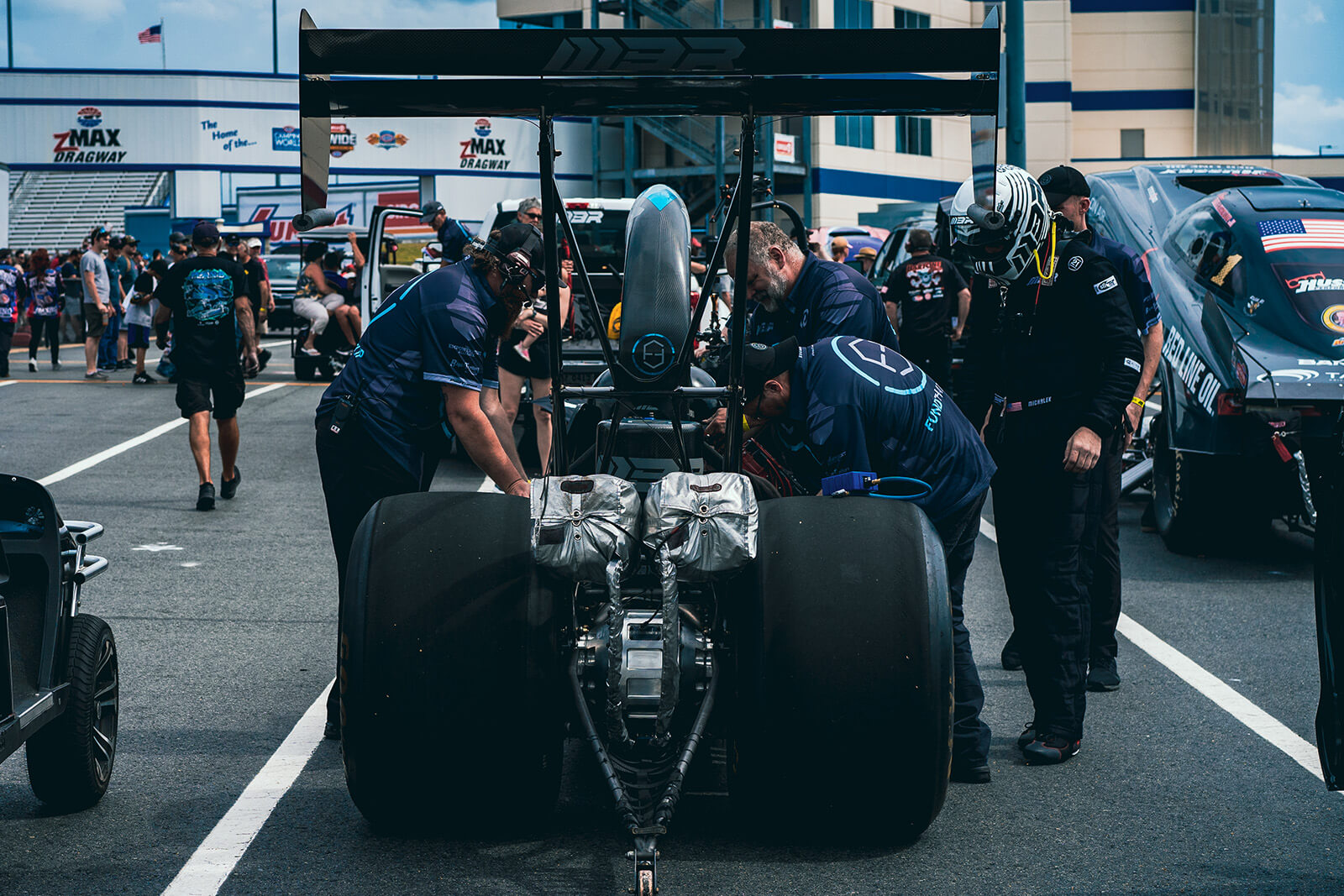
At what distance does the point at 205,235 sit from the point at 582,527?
7355 mm

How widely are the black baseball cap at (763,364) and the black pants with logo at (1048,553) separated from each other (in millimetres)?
1213

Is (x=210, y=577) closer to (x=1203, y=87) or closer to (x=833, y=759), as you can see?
(x=833, y=759)

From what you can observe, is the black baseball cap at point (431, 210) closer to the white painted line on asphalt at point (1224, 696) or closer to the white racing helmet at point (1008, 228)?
the white painted line on asphalt at point (1224, 696)

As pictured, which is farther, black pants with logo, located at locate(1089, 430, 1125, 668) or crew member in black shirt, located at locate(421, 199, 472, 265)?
crew member in black shirt, located at locate(421, 199, 472, 265)

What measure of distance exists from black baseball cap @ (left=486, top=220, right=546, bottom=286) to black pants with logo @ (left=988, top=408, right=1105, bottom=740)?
1807mm

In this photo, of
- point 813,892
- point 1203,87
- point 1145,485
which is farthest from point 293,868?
point 1203,87

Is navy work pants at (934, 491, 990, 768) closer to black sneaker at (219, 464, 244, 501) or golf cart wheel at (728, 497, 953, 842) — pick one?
golf cart wheel at (728, 497, 953, 842)

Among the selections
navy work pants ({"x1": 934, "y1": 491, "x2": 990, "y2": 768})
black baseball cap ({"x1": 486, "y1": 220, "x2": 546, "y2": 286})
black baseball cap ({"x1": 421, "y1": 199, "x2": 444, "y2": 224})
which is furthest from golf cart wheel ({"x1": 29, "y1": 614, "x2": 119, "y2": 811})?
black baseball cap ({"x1": 421, "y1": 199, "x2": 444, "y2": 224})

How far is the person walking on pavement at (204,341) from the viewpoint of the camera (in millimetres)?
10523

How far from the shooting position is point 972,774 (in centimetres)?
501

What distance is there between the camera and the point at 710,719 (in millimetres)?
4129

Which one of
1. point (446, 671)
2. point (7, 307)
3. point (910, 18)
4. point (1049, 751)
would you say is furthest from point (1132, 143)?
point (446, 671)

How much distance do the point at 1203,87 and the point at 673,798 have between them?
57.6 metres

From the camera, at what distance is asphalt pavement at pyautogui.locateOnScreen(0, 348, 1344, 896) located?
4.08m
